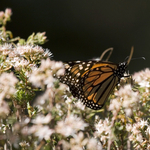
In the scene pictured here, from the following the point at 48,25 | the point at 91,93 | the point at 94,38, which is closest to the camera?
the point at 91,93

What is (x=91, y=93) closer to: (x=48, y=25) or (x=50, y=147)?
(x=50, y=147)

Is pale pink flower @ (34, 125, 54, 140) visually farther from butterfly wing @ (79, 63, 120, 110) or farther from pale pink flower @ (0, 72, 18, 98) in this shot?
butterfly wing @ (79, 63, 120, 110)

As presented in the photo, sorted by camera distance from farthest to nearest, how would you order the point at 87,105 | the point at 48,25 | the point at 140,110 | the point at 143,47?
the point at 143,47, the point at 48,25, the point at 87,105, the point at 140,110

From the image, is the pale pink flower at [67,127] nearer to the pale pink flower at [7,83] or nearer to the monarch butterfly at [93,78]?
the pale pink flower at [7,83]

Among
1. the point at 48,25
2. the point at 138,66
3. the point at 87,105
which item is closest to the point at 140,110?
the point at 87,105

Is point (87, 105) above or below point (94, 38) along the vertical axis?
below

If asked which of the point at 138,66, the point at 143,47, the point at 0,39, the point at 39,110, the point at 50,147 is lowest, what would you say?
the point at 50,147

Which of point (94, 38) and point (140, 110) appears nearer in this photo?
point (140, 110)

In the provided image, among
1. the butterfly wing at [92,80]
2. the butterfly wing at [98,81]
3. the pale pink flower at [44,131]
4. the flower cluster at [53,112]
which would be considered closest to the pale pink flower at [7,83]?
the flower cluster at [53,112]

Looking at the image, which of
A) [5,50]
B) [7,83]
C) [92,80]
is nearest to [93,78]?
[92,80]
